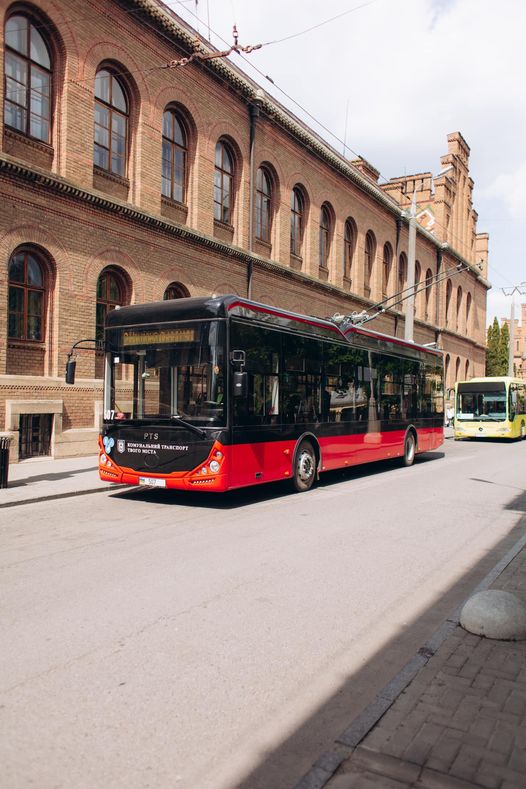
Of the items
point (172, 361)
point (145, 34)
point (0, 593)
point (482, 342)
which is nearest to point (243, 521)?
point (172, 361)

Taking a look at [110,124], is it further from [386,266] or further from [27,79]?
[386,266]

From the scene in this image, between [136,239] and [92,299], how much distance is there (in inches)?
94.7

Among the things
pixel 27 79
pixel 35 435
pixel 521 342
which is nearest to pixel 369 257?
pixel 27 79

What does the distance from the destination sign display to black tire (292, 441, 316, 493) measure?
3.12 m

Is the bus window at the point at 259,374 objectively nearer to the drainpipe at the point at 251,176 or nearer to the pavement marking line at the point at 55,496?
the pavement marking line at the point at 55,496

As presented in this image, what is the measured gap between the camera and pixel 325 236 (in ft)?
99.1

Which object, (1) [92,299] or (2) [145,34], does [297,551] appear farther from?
(2) [145,34]

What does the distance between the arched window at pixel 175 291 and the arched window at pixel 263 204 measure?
541 cm

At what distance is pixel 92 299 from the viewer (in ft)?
55.4

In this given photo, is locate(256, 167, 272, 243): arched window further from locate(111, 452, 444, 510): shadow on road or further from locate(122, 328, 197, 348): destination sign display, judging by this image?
locate(122, 328, 197, 348): destination sign display

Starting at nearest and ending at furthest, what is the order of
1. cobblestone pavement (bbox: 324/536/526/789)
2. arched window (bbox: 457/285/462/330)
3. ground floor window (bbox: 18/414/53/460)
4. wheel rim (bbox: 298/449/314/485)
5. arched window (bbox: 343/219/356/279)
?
cobblestone pavement (bbox: 324/536/526/789) < wheel rim (bbox: 298/449/314/485) < ground floor window (bbox: 18/414/53/460) < arched window (bbox: 343/219/356/279) < arched window (bbox: 457/285/462/330)

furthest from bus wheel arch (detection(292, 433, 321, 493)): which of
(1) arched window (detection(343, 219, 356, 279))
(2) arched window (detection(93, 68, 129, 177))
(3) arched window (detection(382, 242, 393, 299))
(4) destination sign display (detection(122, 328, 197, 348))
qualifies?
(3) arched window (detection(382, 242, 393, 299))

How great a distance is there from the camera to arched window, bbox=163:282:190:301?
19.9 m

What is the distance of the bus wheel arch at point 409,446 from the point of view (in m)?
17.3
